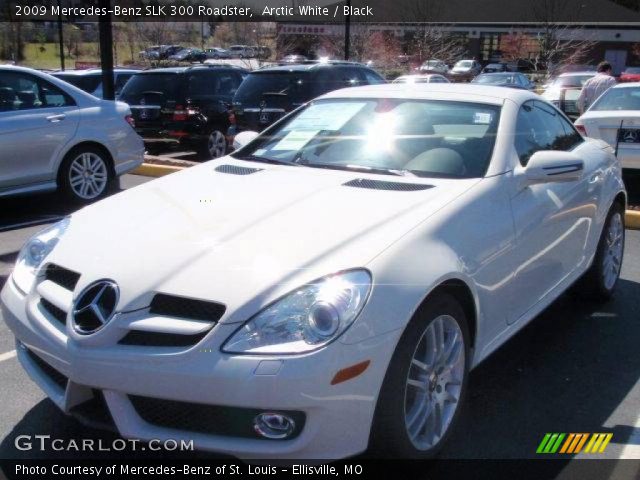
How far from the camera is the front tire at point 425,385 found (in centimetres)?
274

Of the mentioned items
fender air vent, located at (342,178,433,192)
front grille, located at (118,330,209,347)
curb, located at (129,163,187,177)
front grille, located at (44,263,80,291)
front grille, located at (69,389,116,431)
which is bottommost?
curb, located at (129,163,187,177)

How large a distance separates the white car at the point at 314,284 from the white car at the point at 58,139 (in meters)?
4.09

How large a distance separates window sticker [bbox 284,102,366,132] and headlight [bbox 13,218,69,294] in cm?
167

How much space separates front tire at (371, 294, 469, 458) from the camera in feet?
8.98

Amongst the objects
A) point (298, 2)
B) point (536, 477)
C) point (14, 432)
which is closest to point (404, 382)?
point (536, 477)

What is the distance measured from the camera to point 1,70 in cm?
749

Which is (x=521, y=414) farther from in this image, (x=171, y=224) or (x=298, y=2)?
(x=298, y=2)

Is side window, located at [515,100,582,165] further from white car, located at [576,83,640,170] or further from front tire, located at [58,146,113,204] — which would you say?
front tire, located at [58,146,113,204]

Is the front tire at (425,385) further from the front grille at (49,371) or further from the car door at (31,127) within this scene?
the car door at (31,127)

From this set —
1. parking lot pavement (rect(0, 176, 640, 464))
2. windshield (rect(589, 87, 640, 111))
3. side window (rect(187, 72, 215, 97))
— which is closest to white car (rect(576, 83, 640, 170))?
windshield (rect(589, 87, 640, 111))

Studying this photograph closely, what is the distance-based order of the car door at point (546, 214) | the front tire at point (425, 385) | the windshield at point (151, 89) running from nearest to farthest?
the front tire at point (425, 385) → the car door at point (546, 214) → the windshield at point (151, 89)

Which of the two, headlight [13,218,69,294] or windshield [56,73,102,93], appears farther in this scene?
windshield [56,73,102,93]

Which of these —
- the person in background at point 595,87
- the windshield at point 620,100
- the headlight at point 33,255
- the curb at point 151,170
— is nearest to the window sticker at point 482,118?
the headlight at point 33,255

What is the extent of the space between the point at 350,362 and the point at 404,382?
328mm
